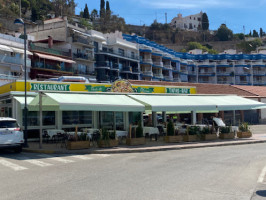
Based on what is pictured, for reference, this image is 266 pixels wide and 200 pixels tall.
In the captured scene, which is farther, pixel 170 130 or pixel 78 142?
pixel 170 130

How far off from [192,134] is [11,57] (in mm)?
31851

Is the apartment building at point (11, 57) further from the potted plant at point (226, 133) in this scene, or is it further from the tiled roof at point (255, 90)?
the tiled roof at point (255, 90)

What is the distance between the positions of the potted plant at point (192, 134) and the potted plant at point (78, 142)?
262 inches

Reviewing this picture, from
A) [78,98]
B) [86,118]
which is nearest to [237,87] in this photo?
[86,118]

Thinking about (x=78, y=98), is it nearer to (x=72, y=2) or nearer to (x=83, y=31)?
(x=83, y=31)

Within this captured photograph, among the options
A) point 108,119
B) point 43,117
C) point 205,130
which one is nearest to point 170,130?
point 205,130

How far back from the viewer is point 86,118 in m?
22.5

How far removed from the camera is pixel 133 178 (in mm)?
8883

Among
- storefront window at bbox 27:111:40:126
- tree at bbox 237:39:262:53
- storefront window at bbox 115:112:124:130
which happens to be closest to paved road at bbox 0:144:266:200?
storefront window at bbox 27:111:40:126

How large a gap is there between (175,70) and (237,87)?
39594mm

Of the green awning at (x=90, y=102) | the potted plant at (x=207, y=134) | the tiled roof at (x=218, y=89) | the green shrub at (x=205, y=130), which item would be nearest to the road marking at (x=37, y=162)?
the green awning at (x=90, y=102)

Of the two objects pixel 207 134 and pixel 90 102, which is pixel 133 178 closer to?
pixel 90 102

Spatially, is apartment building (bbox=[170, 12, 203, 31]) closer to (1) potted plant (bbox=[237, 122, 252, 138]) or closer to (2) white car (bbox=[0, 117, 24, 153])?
(1) potted plant (bbox=[237, 122, 252, 138])

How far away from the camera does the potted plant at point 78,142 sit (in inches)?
616
